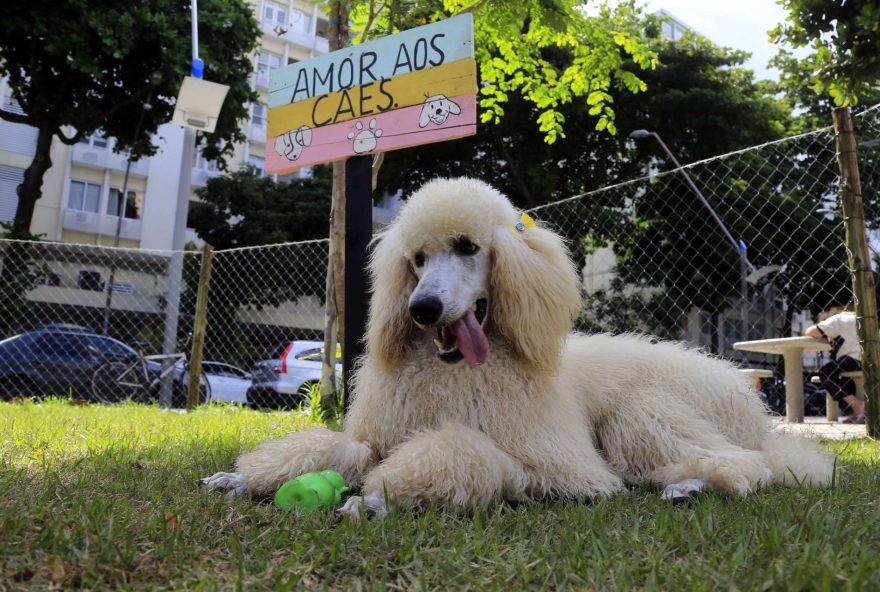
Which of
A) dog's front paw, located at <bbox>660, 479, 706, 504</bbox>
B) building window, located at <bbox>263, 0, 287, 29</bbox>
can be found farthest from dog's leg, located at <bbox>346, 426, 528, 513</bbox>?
building window, located at <bbox>263, 0, 287, 29</bbox>

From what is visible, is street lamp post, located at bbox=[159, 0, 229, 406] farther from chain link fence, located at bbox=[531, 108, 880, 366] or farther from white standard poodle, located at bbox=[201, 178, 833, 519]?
white standard poodle, located at bbox=[201, 178, 833, 519]

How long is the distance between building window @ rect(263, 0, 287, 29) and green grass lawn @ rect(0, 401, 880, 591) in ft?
99.4

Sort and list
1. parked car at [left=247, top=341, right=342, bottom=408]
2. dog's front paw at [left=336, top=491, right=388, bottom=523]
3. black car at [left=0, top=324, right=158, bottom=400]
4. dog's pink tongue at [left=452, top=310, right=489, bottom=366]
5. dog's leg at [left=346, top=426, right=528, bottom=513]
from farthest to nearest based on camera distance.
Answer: parked car at [left=247, top=341, right=342, bottom=408] → black car at [left=0, top=324, right=158, bottom=400] → dog's pink tongue at [left=452, top=310, right=489, bottom=366] → dog's leg at [left=346, top=426, right=528, bottom=513] → dog's front paw at [left=336, top=491, right=388, bottom=523]

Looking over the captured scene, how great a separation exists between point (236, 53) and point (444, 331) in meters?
15.1

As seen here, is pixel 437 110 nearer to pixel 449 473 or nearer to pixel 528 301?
pixel 528 301

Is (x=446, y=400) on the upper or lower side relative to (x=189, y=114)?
lower

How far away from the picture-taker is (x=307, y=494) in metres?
2.11

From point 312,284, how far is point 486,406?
12.1 m

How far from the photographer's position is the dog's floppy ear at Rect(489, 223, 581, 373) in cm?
243

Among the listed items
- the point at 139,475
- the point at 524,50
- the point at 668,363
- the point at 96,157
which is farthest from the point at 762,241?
the point at 96,157

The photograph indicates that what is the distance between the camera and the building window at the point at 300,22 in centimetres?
3048

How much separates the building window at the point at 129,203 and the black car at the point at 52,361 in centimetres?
1628

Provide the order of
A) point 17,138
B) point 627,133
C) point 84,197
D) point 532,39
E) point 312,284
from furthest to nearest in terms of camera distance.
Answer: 1. point 84,197
2. point 17,138
3. point 627,133
4. point 312,284
5. point 532,39

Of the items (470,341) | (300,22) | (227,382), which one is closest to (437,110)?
(470,341)
